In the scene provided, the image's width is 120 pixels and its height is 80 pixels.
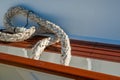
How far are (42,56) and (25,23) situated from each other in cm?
29

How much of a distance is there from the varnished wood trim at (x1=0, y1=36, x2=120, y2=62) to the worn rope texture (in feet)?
0.10

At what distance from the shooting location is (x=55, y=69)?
0.59 meters

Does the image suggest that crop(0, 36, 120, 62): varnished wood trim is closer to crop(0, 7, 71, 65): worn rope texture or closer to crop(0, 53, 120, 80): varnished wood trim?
crop(0, 7, 71, 65): worn rope texture

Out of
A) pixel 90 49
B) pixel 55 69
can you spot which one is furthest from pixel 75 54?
pixel 55 69

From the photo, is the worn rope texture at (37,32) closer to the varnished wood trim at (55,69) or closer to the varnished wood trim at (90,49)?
the varnished wood trim at (90,49)

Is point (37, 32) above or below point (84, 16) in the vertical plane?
Answer: below

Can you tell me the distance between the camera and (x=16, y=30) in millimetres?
1327

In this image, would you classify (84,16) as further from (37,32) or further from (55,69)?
(55,69)

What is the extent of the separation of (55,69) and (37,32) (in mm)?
755

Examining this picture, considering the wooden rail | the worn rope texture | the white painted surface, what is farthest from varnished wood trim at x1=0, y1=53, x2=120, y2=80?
the white painted surface

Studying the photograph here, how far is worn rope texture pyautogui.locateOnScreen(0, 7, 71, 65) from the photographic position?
1152 mm

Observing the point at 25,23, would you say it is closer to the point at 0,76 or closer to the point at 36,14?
the point at 36,14

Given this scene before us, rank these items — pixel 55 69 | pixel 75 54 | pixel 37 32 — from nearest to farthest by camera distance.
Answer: pixel 55 69 < pixel 75 54 < pixel 37 32

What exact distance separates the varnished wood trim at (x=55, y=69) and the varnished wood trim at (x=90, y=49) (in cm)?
53
